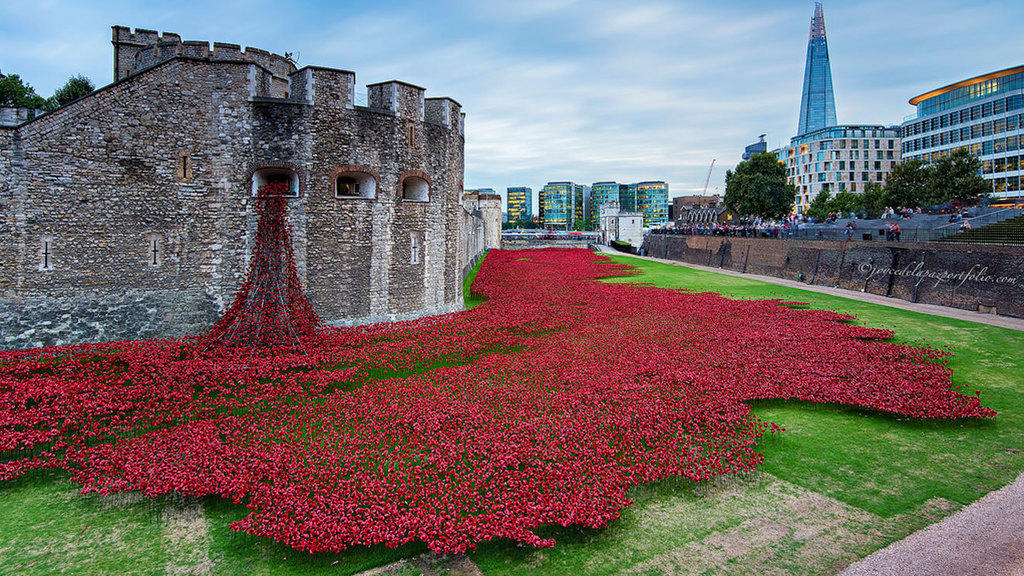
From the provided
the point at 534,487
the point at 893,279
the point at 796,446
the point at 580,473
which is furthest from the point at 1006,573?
the point at 893,279

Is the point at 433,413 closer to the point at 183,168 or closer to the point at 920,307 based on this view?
the point at 183,168

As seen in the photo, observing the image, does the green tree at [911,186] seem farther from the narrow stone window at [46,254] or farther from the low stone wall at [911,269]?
the narrow stone window at [46,254]

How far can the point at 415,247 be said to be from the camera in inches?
814

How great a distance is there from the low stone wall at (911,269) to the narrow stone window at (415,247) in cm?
2332

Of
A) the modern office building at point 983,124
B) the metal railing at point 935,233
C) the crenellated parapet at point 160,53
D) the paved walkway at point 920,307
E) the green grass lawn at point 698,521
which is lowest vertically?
the green grass lawn at point 698,521

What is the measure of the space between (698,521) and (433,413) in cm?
533

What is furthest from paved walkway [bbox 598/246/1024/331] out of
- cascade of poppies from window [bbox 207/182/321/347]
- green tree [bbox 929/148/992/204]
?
cascade of poppies from window [bbox 207/182/321/347]

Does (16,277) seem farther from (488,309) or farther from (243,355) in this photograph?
(488,309)

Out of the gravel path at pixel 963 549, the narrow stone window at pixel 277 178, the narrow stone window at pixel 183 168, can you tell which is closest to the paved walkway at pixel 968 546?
the gravel path at pixel 963 549

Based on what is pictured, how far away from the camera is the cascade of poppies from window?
52.0ft

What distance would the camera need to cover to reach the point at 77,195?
15.7 metres

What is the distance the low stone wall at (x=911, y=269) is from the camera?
21.1m

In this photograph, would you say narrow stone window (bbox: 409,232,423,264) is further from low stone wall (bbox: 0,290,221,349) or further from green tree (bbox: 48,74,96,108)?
green tree (bbox: 48,74,96,108)

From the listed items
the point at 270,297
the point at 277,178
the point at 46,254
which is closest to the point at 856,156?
the point at 277,178
